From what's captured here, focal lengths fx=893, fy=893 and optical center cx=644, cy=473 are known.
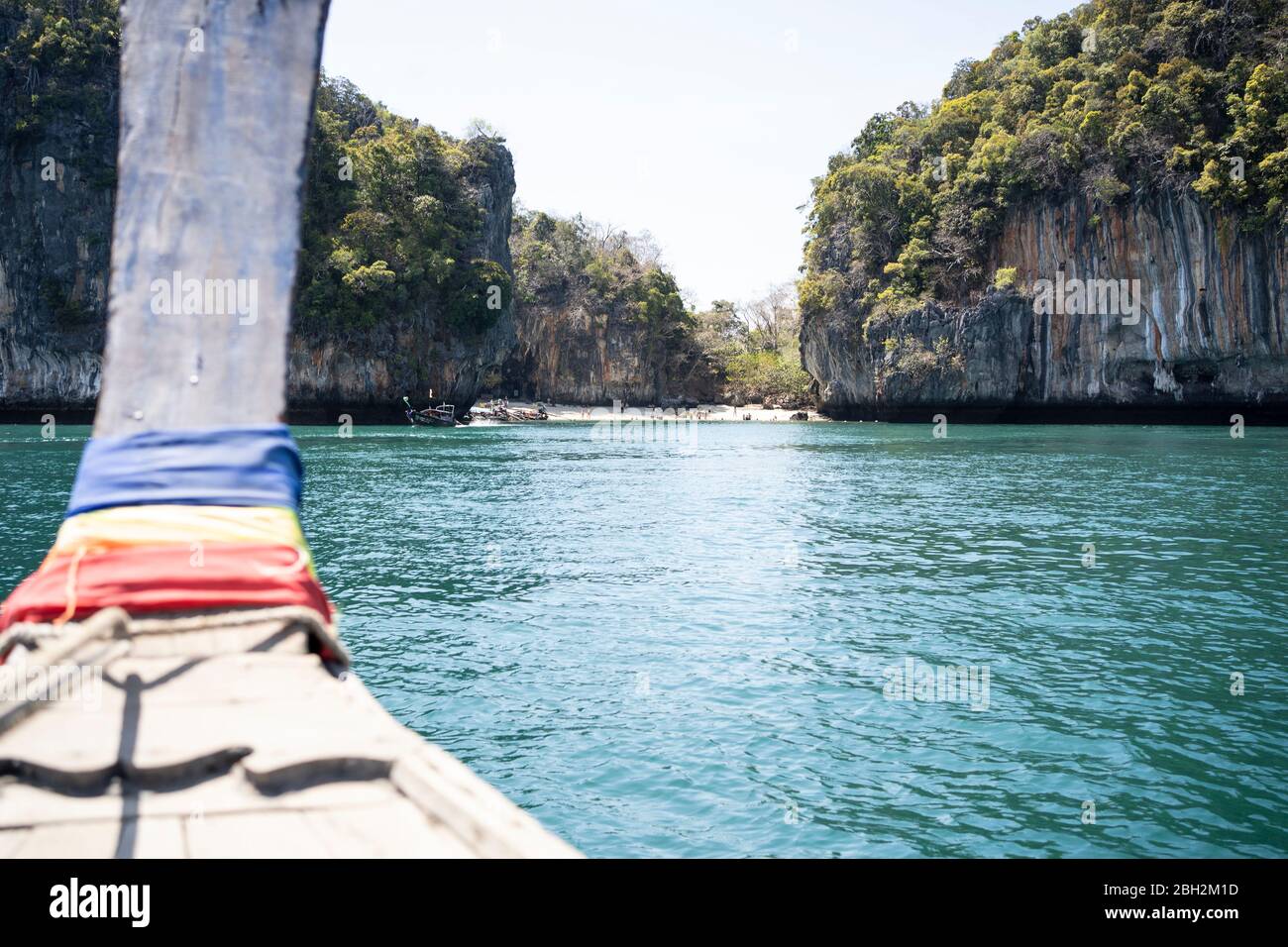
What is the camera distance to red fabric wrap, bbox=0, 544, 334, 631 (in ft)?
7.51

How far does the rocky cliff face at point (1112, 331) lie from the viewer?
130 ft

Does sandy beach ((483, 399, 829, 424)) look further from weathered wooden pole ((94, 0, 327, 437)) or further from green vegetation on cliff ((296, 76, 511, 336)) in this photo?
weathered wooden pole ((94, 0, 327, 437))

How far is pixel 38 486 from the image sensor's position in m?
17.1

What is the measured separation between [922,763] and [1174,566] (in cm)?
690

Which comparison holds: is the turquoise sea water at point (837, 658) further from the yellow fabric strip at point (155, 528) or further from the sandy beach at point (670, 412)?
the sandy beach at point (670, 412)

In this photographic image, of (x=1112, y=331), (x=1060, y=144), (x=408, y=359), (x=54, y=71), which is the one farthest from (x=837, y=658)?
(x=54, y=71)

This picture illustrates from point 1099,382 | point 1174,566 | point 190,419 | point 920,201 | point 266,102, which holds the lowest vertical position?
point 1174,566

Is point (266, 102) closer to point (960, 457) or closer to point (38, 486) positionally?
point (38, 486)

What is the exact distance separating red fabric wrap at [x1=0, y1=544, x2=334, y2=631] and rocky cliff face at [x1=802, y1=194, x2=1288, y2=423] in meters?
46.3

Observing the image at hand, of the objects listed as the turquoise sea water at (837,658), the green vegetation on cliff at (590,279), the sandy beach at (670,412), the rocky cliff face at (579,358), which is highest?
the green vegetation on cliff at (590,279)

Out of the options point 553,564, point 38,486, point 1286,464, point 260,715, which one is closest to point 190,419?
point 260,715

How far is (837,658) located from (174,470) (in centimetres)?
585

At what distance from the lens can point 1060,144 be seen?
41875 mm

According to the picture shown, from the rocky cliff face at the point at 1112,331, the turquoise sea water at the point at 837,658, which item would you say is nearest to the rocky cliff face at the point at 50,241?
the turquoise sea water at the point at 837,658
